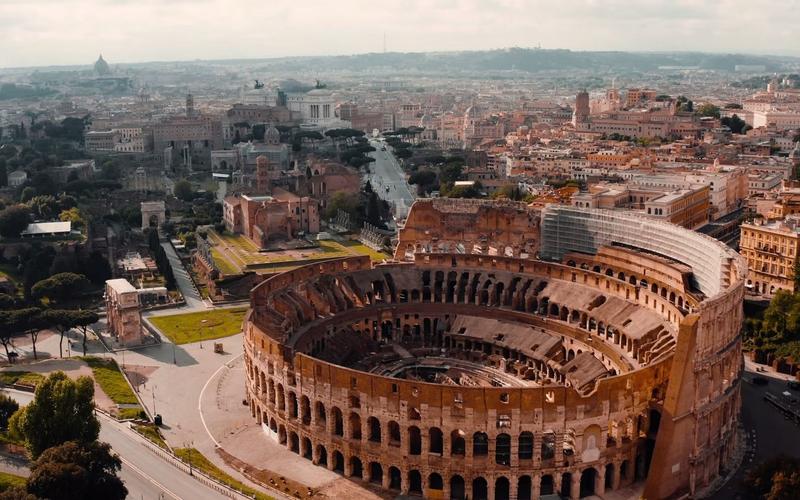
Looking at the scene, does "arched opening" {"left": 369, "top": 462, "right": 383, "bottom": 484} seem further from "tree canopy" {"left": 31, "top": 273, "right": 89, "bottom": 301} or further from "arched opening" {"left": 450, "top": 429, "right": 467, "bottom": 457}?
"tree canopy" {"left": 31, "top": 273, "right": 89, "bottom": 301}

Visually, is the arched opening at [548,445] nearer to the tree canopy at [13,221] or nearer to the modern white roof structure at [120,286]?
the modern white roof structure at [120,286]

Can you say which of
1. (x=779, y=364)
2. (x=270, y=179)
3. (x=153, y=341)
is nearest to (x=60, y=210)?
(x=270, y=179)

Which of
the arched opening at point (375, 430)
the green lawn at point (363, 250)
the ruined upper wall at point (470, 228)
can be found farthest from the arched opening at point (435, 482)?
the green lawn at point (363, 250)

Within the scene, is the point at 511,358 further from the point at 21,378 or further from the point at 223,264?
the point at 223,264

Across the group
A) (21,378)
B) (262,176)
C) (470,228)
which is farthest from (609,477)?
(262,176)

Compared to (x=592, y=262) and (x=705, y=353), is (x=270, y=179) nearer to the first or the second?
(x=592, y=262)

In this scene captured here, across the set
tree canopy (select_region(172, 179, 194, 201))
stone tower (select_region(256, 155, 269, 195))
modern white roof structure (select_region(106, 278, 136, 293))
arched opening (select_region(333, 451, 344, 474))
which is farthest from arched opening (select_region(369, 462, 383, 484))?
tree canopy (select_region(172, 179, 194, 201))
